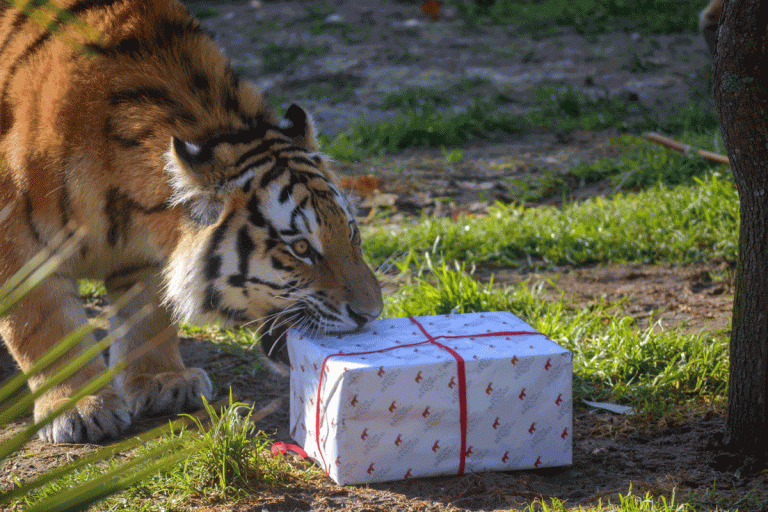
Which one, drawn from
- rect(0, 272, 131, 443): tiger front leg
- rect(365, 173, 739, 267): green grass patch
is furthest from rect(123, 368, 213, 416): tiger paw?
rect(365, 173, 739, 267): green grass patch

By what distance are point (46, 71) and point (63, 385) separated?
1.19 metres

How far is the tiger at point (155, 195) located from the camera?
270cm

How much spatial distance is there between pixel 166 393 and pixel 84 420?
363 mm

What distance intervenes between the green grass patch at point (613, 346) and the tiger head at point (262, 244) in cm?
75

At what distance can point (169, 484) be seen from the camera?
240 cm

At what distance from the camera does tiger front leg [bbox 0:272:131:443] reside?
287 centimetres

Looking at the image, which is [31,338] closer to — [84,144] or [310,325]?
[84,144]

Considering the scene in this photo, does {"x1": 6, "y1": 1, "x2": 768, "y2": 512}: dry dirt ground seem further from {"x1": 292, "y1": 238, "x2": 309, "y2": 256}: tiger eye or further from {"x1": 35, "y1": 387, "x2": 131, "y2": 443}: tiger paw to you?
{"x1": 292, "y1": 238, "x2": 309, "y2": 256}: tiger eye

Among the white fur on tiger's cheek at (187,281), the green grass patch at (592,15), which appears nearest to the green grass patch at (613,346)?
the white fur on tiger's cheek at (187,281)

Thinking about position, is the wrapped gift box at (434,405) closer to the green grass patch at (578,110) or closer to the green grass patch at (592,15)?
the green grass patch at (578,110)

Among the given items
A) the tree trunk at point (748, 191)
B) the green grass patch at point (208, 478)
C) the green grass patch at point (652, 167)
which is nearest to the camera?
the tree trunk at point (748, 191)

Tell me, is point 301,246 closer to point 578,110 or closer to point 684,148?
point 684,148

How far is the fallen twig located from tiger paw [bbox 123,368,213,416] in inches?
146

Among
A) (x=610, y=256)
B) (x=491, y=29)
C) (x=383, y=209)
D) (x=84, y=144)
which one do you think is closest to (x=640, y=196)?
(x=610, y=256)
